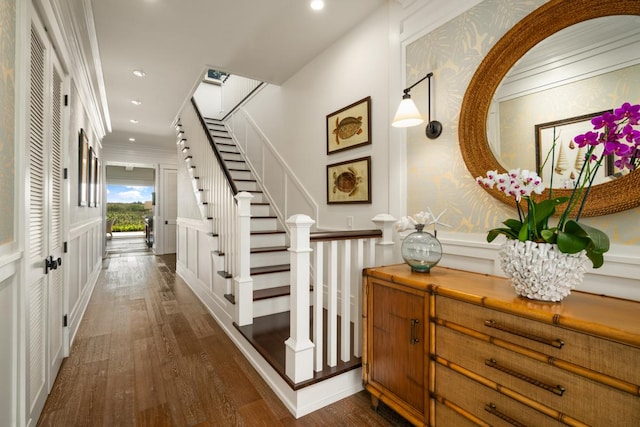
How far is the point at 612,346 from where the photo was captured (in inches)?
36.0

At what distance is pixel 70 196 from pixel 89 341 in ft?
4.22

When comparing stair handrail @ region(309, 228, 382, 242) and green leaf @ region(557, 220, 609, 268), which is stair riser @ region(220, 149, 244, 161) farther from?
green leaf @ region(557, 220, 609, 268)

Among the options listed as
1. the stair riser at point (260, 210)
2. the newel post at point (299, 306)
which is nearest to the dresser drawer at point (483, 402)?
the newel post at point (299, 306)

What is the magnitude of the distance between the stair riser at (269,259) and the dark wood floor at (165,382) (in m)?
0.74

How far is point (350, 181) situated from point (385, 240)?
0.81 m

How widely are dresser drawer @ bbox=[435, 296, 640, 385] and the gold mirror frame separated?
65cm

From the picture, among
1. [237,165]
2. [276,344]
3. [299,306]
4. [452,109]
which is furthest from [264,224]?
[452,109]

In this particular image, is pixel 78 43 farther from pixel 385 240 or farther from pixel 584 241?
pixel 584 241

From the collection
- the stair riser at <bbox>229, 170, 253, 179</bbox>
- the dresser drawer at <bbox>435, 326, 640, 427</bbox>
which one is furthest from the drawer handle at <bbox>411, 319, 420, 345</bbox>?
the stair riser at <bbox>229, 170, 253, 179</bbox>

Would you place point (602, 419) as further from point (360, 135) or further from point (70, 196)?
point (70, 196)

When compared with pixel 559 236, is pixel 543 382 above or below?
below

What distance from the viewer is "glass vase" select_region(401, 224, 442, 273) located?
168 centimetres

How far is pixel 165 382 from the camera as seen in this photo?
79.0 inches

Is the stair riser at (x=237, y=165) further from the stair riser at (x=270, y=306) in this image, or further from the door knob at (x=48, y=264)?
the door knob at (x=48, y=264)
